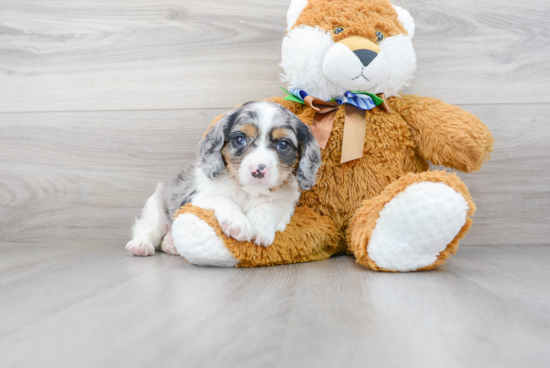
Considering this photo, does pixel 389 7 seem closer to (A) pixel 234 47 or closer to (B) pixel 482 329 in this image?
(A) pixel 234 47

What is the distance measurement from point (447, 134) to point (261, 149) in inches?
26.0

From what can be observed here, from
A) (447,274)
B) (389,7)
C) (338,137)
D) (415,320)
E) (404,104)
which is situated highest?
(389,7)

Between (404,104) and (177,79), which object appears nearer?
(404,104)

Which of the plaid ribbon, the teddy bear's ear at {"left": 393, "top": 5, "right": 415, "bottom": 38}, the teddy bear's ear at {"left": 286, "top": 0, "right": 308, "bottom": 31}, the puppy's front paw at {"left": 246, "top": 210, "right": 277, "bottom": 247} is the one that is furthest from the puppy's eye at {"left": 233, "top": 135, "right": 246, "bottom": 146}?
the teddy bear's ear at {"left": 393, "top": 5, "right": 415, "bottom": 38}

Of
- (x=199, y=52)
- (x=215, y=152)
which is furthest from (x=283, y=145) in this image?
(x=199, y=52)

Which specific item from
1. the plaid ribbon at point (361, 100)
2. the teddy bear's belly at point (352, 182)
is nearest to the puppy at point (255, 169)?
the teddy bear's belly at point (352, 182)

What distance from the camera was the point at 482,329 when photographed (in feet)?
2.53

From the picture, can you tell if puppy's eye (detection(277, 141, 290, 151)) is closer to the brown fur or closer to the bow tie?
the bow tie

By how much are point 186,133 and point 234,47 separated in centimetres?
46

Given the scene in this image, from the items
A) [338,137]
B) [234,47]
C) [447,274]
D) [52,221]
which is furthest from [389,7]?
[52,221]

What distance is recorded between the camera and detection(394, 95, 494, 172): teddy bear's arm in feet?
4.72

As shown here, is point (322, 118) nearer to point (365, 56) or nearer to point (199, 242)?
point (365, 56)

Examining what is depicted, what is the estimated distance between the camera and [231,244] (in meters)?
1.29

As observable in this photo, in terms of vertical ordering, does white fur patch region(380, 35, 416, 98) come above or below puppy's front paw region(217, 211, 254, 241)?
above
